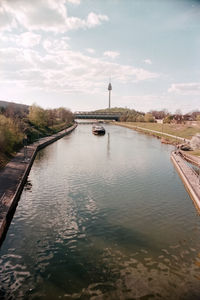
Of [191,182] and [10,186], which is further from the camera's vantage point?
[191,182]

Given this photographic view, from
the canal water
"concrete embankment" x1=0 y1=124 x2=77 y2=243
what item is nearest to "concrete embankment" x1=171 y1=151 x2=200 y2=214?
the canal water

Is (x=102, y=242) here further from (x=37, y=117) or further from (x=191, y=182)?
(x=37, y=117)

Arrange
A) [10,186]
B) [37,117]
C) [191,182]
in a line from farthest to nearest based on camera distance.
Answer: [37,117] → [191,182] → [10,186]

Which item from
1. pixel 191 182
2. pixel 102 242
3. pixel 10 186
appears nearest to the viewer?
pixel 102 242

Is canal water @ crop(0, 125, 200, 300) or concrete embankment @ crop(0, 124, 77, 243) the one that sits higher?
concrete embankment @ crop(0, 124, 77, 243)

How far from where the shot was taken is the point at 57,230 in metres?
18.4

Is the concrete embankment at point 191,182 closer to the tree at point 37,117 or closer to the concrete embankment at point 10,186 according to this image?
the concrete embankment at point 10,186

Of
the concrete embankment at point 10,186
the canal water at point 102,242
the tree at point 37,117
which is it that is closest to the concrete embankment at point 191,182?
the canal water at point 102,242

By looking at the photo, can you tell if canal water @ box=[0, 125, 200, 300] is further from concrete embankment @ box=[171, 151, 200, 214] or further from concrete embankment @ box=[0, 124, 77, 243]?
concrete embankment @ box=[0, 124, 77, 243]

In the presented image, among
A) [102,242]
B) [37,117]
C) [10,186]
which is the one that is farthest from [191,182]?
[37,117]

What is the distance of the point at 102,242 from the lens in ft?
55.7

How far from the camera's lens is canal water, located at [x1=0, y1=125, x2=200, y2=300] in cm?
1275

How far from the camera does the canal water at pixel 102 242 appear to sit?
41.8ft

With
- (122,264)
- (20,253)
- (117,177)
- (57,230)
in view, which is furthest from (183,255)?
(117,177)
